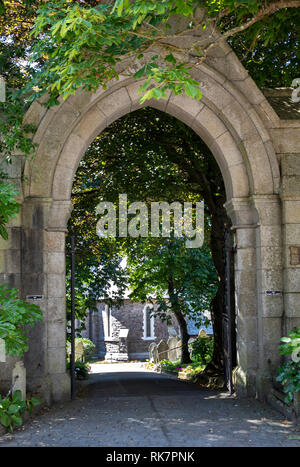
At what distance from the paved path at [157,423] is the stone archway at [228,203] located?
2.05 feet

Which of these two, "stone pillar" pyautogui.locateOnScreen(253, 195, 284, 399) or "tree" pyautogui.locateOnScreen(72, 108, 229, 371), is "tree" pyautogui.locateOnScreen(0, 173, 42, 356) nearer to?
"stone pillar" pyautogui.locateOnScreen(253, 195, 284, 399)

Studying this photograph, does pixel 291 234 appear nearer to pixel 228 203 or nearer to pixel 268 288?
pixel 268 288

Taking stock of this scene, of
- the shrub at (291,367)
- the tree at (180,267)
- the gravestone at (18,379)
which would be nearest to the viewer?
the shrub at (291,367)

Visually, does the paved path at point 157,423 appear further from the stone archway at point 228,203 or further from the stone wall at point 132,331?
the stone wall at point 132,331

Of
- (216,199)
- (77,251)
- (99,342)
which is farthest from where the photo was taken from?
(99,342)

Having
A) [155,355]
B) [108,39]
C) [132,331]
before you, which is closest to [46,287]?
[108,39]

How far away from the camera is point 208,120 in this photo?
28.4 feet

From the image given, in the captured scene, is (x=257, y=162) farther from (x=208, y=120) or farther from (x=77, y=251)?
(x=77, y=251)

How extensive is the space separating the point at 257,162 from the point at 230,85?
1239mm

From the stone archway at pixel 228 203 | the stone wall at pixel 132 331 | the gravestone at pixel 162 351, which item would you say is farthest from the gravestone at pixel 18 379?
the stone wall at pixel 132 331

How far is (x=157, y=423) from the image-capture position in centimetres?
677

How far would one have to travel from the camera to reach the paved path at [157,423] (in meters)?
5.99

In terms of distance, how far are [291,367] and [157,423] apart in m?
1.85

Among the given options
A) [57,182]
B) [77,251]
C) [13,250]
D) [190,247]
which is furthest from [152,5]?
[190,247]
